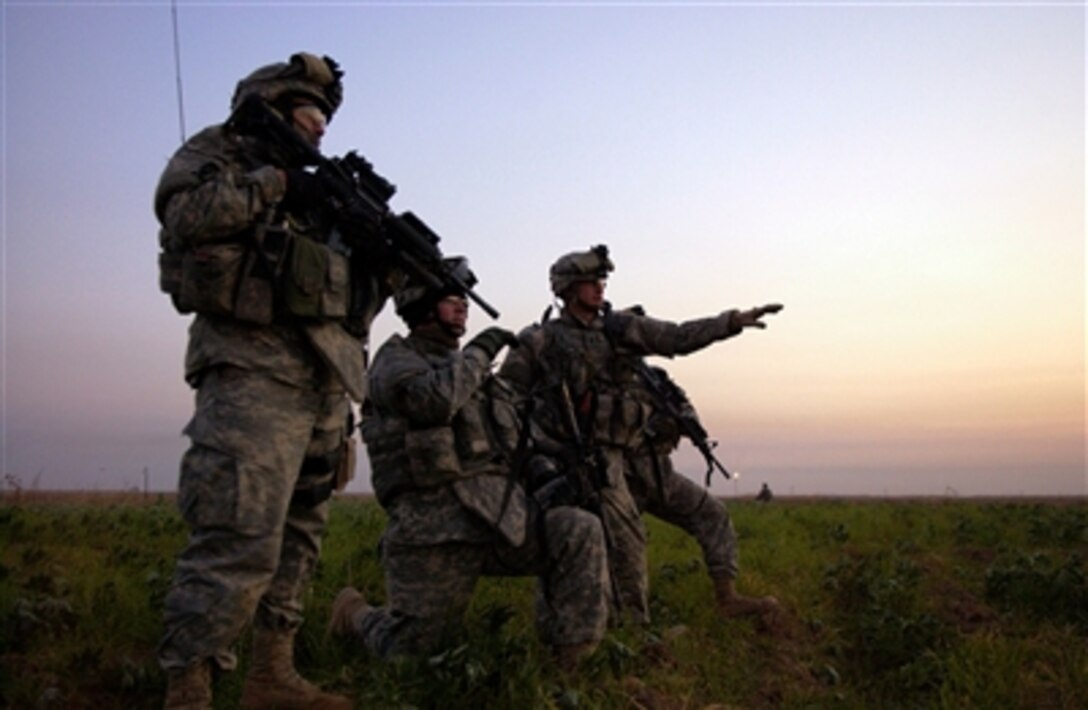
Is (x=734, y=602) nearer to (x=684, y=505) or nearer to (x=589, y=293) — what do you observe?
(x=684, y=505)

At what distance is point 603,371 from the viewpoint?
7.30 metres

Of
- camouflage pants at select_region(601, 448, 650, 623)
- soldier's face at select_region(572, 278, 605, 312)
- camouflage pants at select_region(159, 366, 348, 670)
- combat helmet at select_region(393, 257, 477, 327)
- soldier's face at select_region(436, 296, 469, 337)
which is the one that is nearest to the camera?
camouflage pants at select_region(159, 366, 348, 670)

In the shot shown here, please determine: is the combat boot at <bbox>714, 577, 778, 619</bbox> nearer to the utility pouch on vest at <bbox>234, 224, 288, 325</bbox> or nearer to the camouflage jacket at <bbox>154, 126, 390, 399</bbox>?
the camouflage jacket at <bbox>154, 126, 390, 399</bbox>

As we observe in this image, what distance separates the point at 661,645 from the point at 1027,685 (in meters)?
2.04

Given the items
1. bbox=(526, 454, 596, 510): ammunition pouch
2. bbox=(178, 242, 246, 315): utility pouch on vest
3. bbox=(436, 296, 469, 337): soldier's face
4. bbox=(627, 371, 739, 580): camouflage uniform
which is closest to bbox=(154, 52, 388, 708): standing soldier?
bbox=(178, 242, 246, 315): utility pouch on vest

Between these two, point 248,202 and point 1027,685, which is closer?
point 248,202

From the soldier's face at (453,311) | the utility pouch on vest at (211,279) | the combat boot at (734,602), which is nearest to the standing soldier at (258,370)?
the utility pouch on vest at (211,279)

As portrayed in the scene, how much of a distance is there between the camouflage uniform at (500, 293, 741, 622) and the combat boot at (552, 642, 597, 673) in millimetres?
1695

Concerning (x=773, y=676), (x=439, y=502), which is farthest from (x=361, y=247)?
(x=773, y=676)

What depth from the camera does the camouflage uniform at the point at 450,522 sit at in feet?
16.1

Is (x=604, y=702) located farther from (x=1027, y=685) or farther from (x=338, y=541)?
(x=338, y=541)

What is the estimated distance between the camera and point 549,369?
703 cm

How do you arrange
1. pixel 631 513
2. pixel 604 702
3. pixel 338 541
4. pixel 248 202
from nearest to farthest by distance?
pixel 248 202 < pixel 604 702 < pixel 631 513 < pixel 338 541

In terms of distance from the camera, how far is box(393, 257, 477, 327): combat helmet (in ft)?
16.5
